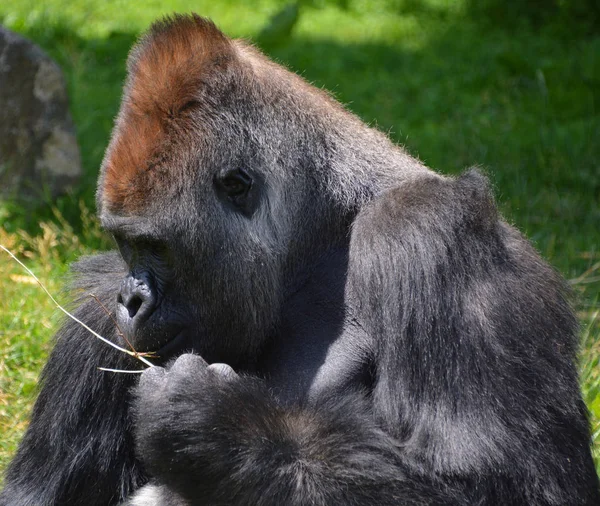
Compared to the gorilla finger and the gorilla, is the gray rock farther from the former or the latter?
the gorilla finger

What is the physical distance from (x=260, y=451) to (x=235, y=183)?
0.97m

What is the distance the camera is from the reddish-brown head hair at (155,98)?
3500 millimetres

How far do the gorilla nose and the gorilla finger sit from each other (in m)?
0.31

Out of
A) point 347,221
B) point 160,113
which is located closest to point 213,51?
point 160,113

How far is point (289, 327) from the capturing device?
3734 millimetres

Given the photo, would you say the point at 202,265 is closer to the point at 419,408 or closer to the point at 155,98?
the point at 155,98

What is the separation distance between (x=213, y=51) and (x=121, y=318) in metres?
1.01

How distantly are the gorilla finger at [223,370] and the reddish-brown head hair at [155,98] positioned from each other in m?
0.61

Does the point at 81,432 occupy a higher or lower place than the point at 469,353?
lower

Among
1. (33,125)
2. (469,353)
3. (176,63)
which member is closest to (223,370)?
(469,353)

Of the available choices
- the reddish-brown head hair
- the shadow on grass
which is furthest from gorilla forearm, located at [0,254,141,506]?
the shadow on grass

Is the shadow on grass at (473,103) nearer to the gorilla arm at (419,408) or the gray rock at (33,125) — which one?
the gray rock at (33,125)

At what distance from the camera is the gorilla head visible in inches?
138

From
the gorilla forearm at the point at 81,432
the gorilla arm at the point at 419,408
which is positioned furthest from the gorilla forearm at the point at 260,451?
the gorilla forearm at the point at 81,432
